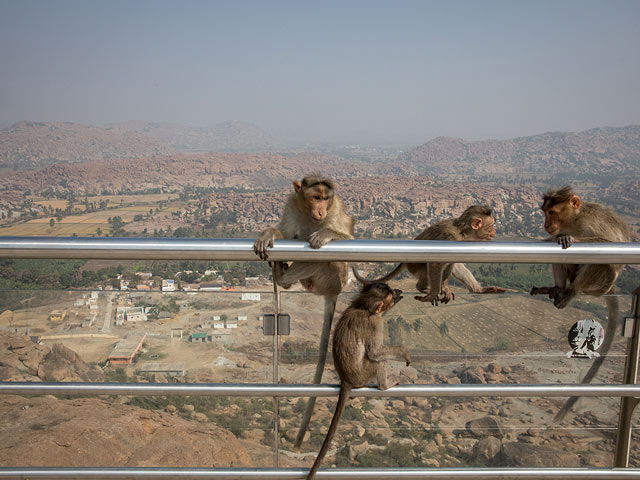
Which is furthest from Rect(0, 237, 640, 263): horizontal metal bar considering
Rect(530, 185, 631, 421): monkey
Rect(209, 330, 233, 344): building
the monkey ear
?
the monkey ear

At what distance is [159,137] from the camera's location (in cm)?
16025

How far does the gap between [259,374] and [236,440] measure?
18.2 inches

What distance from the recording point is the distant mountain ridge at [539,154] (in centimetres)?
10162

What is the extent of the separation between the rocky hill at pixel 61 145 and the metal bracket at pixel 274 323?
128035 mm

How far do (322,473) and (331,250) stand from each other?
1080mm

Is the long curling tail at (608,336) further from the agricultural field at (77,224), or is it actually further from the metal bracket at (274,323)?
the agricultural field at (77,224)

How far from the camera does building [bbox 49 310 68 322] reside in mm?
2834

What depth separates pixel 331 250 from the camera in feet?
6.40

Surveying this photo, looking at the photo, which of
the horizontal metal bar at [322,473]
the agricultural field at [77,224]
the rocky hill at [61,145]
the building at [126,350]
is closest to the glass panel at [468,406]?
the horizontal metal bar at [322,473]

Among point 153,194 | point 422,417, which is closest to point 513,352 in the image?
point 422,417

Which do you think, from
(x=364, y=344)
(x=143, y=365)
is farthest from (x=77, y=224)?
(x=364, y=344)

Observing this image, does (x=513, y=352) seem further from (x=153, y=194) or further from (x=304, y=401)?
(x=153, y=194)

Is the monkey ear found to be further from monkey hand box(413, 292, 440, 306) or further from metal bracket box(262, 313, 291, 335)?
metal bracket box(262, 313, 291, 335)

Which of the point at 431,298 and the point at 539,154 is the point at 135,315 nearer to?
the point at 431,298
